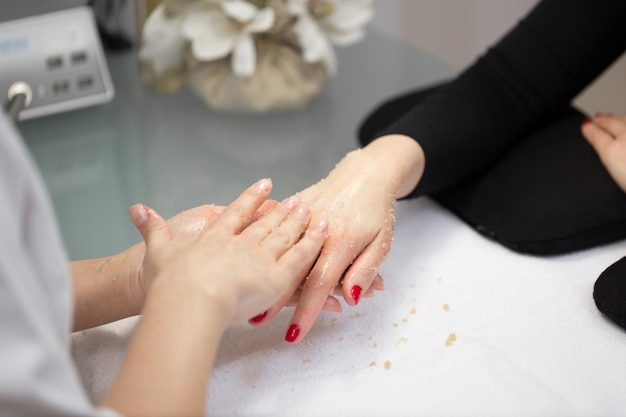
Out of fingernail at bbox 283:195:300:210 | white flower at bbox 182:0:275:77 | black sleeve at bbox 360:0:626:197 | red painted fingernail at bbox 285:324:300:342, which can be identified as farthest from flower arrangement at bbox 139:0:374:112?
red painted fingernail at bbox 285:324:300:342

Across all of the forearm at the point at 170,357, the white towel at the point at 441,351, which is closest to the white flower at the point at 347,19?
the white towel at the point at 441,351

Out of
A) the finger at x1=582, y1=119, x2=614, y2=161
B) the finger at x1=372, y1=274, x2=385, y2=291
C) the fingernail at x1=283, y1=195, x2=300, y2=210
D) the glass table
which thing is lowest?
the glass table

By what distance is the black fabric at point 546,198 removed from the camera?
2.55 feet

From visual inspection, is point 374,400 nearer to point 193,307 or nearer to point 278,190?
point 193,307

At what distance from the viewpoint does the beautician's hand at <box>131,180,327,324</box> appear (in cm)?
52

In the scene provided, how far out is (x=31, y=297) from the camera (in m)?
0.37

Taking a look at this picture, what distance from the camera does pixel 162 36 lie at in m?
1.07

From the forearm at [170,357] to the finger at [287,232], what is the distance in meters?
0.10

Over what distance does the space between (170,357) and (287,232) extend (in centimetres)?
19

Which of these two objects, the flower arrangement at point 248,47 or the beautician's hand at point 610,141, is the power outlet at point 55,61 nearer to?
the flower arrangement at point 248,47

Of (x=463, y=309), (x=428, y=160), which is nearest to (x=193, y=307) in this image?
(x=463, y=309)

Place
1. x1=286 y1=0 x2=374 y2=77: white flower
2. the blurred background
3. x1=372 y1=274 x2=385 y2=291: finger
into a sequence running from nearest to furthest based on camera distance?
x1=372 y1=274 x2=385 y2=291: finger < x1=286 y1=0 x2=374 y2=77: white flower < the blurred background

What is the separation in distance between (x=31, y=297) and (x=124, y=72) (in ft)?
2.93

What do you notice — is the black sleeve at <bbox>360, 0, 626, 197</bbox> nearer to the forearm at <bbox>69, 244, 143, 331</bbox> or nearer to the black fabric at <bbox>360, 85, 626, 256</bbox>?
the black fabric at <bbox>360, 85, 626, 256</bbox>
